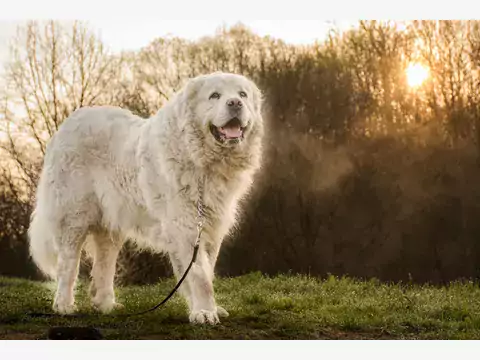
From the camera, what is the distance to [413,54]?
6.98 metres

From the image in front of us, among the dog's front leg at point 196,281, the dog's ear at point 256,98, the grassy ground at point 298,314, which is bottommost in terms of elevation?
the grassy ground at point 298,314

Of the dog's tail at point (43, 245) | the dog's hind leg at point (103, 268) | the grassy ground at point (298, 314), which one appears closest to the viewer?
the grassy ground at point (298, 314)

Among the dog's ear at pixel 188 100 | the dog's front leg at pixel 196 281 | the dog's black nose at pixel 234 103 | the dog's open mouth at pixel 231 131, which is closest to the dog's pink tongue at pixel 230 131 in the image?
the dog's open mouth at pixel 231 131

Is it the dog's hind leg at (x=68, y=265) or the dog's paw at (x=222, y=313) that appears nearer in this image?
the dog's paw at (x=222, y=313)

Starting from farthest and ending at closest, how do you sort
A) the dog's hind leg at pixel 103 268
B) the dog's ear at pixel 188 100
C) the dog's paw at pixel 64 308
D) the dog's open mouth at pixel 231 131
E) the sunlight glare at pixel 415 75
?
1. the sunlight glare at pixel 415 75
2. the dog's hind leg at pixel 103 268
3. the dog's paw at pixel 64 308
4. the dog's ear at pixel 188 100
5. the dog's open mouth at pixel 231 131

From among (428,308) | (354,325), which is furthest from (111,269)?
(428,308)

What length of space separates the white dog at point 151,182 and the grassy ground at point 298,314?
26 cm

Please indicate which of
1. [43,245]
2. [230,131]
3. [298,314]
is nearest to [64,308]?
[43,245]

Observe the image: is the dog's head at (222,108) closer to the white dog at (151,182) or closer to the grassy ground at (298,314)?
the white dog at (151,182)

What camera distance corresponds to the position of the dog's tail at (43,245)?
5.84m

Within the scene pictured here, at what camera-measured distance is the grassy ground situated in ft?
15.6

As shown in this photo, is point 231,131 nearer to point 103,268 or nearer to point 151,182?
point 151,182

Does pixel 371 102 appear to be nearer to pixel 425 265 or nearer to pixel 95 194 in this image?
pixel 425 265

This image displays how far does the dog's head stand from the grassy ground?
1.28m
